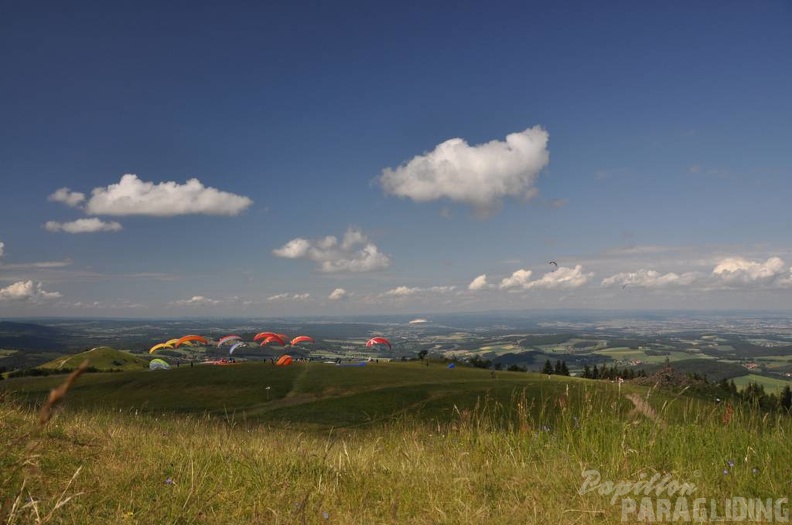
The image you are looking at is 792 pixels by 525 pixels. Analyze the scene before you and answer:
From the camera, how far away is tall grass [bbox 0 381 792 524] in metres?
5.16

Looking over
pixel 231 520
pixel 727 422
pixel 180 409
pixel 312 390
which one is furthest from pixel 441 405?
pixel 231 520

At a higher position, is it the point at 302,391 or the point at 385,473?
the point at 385,473

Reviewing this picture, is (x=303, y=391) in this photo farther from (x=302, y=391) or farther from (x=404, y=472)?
(x=404, y=472)

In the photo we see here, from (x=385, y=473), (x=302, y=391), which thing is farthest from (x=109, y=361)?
(x=385, y=473)

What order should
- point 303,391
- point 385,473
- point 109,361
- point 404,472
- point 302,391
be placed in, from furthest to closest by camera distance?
point 109,361 → point 302,391 → point 303,391 → point 385,473 → point 404,472

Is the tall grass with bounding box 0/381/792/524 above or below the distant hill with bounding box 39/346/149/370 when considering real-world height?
above

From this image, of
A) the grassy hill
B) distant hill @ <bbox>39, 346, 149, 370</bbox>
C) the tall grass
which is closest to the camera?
the tall grass

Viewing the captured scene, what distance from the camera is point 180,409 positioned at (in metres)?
64.7

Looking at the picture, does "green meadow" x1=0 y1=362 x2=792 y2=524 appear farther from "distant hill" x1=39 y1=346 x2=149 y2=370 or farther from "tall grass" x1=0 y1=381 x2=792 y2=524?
"distant hill" x1=39 y1=346 x2=149 y2=370

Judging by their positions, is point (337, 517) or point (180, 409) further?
point (180, 409)

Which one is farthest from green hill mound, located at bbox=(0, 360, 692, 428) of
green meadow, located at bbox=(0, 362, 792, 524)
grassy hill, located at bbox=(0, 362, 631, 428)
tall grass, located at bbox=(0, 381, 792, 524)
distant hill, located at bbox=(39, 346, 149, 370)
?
distant hill, located at bbox=(39, 346, 149, 370)

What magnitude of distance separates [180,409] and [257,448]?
65095 mm

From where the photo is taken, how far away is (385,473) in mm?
6691

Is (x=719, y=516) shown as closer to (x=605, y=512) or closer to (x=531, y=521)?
(x=605, y=512)
